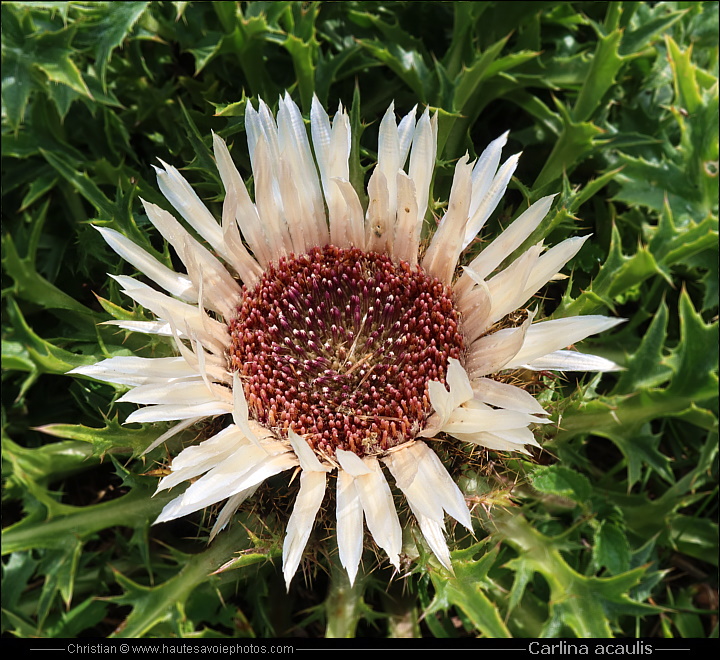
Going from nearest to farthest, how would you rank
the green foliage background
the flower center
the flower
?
1. the flower
2. the flower center
3. the green foliage background

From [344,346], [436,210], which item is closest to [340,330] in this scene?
[344,346]

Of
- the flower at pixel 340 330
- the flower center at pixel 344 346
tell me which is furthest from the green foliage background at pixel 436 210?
the flower center at pixel 344 346

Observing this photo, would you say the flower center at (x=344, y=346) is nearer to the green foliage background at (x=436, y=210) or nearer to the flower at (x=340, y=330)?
the flower at (x=340, y=330)

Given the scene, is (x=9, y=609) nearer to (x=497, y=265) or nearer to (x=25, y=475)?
(x=25, y=475)

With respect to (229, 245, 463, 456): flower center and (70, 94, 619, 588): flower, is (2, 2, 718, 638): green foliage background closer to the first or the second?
(70, 94, 619, 588): flower

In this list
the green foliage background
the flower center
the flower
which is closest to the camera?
the flower

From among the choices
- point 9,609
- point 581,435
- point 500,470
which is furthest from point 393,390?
point 9,609

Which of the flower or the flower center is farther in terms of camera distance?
the flower center

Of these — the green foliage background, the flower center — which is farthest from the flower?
the green foliage background
